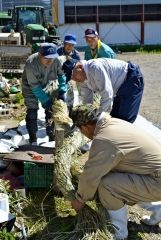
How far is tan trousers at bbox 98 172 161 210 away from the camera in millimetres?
3846

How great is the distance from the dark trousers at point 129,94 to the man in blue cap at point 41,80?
1.08 metres

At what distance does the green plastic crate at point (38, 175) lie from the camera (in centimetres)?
492

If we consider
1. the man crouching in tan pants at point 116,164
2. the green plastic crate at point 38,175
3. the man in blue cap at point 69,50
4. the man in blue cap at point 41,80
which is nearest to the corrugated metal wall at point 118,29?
the man in blue cap at point 69,50

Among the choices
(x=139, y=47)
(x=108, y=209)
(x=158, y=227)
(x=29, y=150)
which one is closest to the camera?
(x=108, y=209)

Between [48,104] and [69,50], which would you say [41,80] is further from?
[69,50]

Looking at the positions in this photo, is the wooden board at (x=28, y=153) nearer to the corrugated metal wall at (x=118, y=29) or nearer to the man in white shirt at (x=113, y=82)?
the man in white shirt at (x=113, y=82)

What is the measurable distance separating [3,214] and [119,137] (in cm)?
124

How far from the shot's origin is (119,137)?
144 inches

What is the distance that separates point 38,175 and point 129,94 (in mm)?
1349

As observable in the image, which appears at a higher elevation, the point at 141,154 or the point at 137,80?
the point at 137,80

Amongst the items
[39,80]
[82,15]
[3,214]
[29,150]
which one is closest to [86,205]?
[3,214]

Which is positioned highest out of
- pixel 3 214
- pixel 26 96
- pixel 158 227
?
pixel 26 96

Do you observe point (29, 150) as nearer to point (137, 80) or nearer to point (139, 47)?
point (137, 80)

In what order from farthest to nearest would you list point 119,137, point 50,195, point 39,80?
1. point 39,80
2. point 50,195
3. point 119,137
